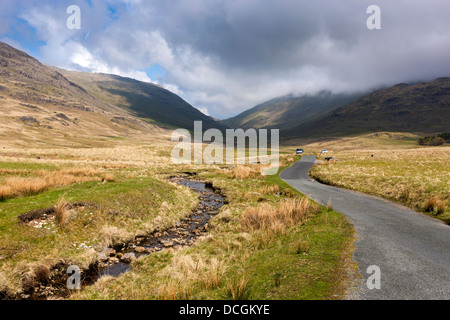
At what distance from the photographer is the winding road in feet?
21.8

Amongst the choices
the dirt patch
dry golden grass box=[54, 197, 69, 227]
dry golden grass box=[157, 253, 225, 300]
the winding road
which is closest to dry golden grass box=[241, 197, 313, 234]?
the winding road

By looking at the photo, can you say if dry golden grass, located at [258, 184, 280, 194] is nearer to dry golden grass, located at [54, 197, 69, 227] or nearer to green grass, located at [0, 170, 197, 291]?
green grass, located at [0, 170, 197, 291]

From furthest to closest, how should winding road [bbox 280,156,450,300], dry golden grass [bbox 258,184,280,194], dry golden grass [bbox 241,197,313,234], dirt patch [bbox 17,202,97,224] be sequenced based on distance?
dry golden grass [bbox 258,184,280,194], dry golden grass [bbox 241,197,313,234], dirt patch [bbox 17,202,97,224], winding road [bbox 280,156,450,300]

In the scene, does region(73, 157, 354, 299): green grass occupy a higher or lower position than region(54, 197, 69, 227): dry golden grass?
lower

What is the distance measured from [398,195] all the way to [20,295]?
27.1 m

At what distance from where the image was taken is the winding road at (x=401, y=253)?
6.63 metres

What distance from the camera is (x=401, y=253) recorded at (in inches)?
369

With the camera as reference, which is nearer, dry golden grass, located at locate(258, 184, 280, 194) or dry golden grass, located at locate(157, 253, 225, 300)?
dry golden grass, located at locate(157, 253, 225, 300)

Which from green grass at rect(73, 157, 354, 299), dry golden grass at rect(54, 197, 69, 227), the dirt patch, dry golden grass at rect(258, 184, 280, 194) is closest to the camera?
green grass at rect(73, 157, 354, 299)

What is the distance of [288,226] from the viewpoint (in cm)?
1517

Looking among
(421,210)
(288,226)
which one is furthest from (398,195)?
(288,226)

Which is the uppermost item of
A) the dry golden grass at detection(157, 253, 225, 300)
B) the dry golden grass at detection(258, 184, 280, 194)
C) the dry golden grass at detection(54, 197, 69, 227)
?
the dry golden grass at detection(54, 197, 69, 227)

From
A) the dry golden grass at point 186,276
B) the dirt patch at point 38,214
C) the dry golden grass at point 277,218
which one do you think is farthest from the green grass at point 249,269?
the dirt patch at point 38,214
